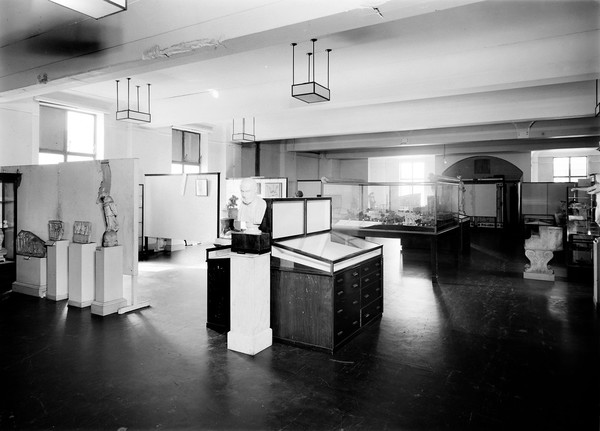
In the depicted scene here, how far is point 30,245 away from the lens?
6.72 m

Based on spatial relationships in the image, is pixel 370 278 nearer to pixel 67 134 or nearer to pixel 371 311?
pixel 371 311

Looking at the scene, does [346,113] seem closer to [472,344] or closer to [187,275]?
[187,275]

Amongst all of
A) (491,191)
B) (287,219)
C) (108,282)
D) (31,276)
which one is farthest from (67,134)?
(491,191)

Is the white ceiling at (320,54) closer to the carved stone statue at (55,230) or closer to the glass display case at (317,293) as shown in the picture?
the carved stone statue at (55,230)

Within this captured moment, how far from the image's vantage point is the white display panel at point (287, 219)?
15.1 feet

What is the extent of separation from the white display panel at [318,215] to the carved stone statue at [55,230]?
12.7ft

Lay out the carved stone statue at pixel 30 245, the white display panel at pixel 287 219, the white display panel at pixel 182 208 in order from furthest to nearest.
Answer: the white display panel at pixel 182 208 < the carved stone statue at pixel 30 245 < the white display panel at pixel 287 219

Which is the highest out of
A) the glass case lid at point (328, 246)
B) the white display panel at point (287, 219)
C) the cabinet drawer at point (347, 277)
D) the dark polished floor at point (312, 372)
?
the white display panel at point (287, 219)

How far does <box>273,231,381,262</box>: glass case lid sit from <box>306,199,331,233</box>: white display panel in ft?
Answer: 0.36

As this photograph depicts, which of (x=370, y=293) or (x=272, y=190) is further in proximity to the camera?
(x=272, y=190)

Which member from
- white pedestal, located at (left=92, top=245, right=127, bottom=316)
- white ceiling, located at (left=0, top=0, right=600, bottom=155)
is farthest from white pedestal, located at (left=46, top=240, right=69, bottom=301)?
white ceiling, located at (left=0, top=0, right=600, bottom=155)

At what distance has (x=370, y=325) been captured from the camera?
494 centimetres

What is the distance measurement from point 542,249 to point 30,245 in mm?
8678

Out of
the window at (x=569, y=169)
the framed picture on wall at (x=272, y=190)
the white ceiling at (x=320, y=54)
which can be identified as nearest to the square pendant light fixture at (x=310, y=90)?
the white ceiling at (x=320, y=54)
